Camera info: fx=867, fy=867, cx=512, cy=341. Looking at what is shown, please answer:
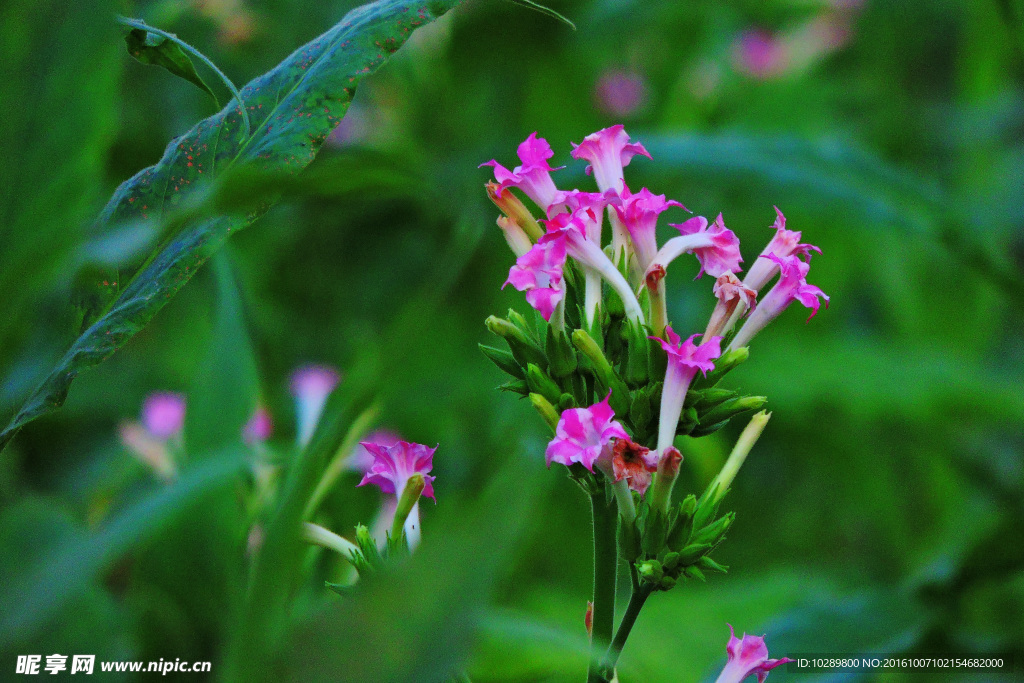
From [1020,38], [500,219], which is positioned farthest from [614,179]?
[1020,38]

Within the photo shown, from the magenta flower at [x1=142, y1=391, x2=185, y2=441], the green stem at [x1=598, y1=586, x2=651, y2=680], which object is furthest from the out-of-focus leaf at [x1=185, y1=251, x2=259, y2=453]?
the magenta flower at [x1=142, y1=391, x2=185, y2=441]

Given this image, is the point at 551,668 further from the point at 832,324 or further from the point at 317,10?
the point at 832,324

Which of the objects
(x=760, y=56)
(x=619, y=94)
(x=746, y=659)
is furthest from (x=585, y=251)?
(x=760, y=56)

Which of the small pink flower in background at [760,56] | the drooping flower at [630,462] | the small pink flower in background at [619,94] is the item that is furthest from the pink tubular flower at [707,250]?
the small pink flower in background at [760,56]

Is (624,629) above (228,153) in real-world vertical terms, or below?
below

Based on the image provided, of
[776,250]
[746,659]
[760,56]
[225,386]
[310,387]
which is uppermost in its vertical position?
[760,56]

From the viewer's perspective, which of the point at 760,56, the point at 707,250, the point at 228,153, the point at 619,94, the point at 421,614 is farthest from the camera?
the point at 760,56

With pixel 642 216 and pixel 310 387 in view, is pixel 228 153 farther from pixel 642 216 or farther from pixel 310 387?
pixel 310 387

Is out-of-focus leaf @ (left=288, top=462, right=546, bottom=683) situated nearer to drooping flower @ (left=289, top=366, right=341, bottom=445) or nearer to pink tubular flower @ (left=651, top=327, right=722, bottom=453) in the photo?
pink tubular flower @ (left=651, top=327, right=722, bottom=453)
